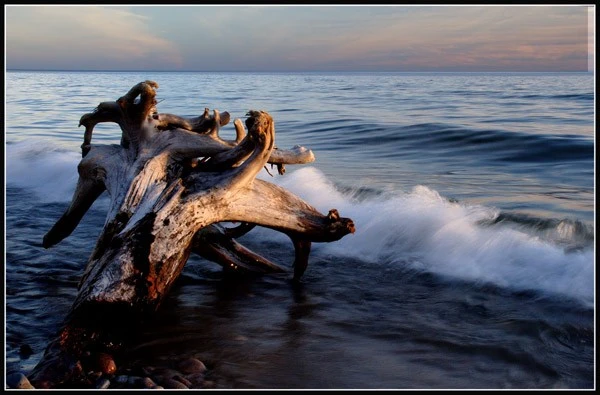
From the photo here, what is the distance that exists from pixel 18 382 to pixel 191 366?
3.49 feet

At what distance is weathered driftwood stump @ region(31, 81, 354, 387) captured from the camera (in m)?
4.39

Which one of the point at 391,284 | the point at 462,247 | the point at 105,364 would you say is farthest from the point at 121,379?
the point at 462,247

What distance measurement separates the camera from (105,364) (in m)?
4.09

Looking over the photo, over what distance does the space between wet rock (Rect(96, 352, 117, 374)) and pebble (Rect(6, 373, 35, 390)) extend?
431 millimetres

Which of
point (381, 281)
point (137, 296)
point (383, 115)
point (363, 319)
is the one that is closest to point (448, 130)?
point (383, 115)

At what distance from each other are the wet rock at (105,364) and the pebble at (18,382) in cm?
43

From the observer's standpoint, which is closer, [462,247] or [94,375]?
[94,375]

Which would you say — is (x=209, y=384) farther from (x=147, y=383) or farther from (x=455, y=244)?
(x=455, y=244)

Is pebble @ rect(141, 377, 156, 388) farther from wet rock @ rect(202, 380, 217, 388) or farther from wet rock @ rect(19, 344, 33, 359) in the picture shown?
wet rock @ rect(19, 344, 33, 359)

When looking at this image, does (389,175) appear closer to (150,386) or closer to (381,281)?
(381,281)

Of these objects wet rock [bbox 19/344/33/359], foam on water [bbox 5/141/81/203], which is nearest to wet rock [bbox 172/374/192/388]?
wet rock [bbox 19/344/33/359]

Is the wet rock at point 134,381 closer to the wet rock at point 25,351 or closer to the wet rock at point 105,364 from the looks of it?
the wet rock at point 105,364

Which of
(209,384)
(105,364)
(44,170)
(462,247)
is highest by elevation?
(44,170)

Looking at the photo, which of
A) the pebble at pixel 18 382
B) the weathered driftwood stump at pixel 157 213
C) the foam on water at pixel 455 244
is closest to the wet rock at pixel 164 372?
the weathered driftwood stump at pixel 157 213
